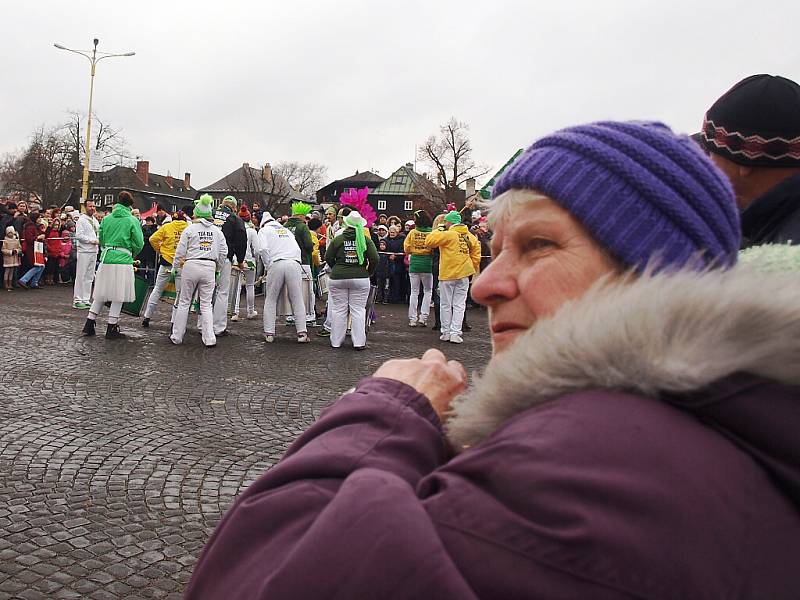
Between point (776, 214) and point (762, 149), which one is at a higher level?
point (762, 149)

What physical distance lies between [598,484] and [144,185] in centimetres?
10561

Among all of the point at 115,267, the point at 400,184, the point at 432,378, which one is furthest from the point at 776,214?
the point at 400,184

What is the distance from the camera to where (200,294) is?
10.7 m

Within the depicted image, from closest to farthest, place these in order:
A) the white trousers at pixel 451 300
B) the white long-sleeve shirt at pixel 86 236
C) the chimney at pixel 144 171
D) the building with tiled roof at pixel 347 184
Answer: the white trousers at pixel 451 300
the white long-sleeve shirt at pixel 86 236
the chimney at pixel 144 171
the building with tiled roof at pixel 347 184

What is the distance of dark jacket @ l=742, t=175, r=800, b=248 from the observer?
2.18 m

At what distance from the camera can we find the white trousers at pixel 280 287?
1146 cm

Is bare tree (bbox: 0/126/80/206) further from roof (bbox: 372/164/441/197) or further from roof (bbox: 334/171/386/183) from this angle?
roof (bbox: 334/171/386/183)

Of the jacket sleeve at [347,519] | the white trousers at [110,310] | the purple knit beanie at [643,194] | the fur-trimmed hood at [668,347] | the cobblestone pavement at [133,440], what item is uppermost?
the purple knit beanie at [643,194]

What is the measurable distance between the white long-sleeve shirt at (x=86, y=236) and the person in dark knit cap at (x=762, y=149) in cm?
1494

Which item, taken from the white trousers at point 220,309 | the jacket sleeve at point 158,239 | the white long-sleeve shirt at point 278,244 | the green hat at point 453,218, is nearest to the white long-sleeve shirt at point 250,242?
the jacket sleeve at point 158,239

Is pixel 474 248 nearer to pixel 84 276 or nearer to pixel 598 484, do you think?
pixel 84 276

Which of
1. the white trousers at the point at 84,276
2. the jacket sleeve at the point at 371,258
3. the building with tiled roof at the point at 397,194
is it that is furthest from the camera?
the building with tiled roof at the point at 397,194

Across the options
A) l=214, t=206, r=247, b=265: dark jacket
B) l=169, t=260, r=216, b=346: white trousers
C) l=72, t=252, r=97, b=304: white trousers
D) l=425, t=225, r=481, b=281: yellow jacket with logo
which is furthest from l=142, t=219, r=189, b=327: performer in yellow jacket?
l=425, t=225, r=481, b=281: yellow jacket with logo

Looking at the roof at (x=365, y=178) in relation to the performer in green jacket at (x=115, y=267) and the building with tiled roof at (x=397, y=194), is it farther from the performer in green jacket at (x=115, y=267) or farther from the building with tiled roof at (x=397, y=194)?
the performer in green jacket at (x=115, y=267)
